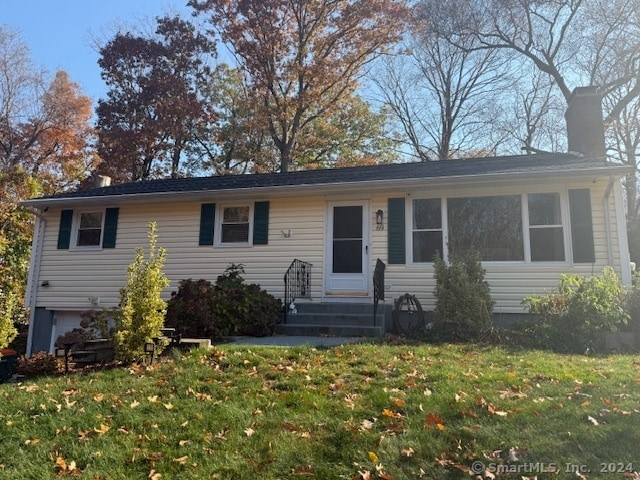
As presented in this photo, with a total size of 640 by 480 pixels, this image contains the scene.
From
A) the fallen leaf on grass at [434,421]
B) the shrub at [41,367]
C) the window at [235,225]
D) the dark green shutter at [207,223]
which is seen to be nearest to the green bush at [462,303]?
the fallen leaf on grass at [434,421]

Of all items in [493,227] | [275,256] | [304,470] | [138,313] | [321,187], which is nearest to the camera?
[304,470]

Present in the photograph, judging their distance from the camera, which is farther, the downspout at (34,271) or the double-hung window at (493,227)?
the downspout at (34,271)

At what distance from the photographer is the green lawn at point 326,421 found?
9.73ft

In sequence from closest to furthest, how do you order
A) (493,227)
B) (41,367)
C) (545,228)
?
(41,367) < (545,228) < (493,227)

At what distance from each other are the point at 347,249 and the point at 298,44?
1353 centimetres

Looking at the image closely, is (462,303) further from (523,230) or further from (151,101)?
(151,101)

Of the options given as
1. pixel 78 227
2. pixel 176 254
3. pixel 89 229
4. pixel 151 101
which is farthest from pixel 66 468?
pixel 151 101

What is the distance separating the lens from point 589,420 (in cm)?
342

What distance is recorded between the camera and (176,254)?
35.4ft

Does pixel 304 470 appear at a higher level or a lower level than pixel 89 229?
lower

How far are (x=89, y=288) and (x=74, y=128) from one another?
13.4m

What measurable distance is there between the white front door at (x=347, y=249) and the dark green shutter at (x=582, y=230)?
13.2 feet

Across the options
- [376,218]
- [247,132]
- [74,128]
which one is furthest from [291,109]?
[376,218]

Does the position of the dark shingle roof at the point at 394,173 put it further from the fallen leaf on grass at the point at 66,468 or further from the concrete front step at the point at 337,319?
the fallen leaf on grass at the point at 66,468
